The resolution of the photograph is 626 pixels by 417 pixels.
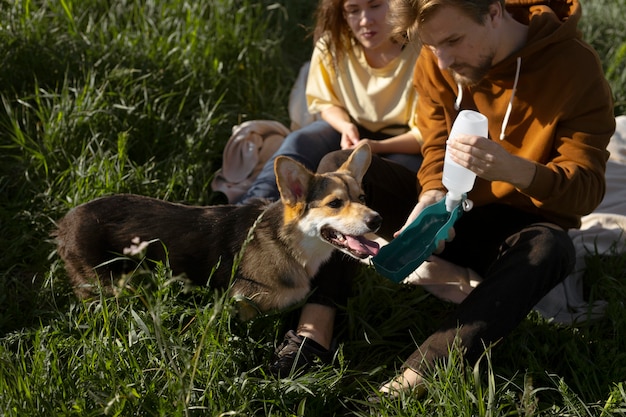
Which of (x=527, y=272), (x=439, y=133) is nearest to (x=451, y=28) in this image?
(x=439, y=133)

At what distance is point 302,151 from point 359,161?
30.9 inches

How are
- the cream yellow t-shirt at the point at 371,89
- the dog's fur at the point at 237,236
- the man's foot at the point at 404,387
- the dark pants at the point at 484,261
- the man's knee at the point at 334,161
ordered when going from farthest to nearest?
1. the cream yellow t-shirt at the point at 371,89
2. the man's knee at the point at 334,161
3. the dog's fur at the point at 237,236
4. the dark pants at the point at 484,261
5. the man's foot at the point at 404,387

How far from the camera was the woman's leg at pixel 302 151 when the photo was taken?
398cm

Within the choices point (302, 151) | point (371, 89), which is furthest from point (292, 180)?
point (371, 89)

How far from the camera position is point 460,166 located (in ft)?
9.39

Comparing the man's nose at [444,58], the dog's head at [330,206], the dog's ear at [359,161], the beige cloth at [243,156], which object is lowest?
the beige cloth at [243,156]

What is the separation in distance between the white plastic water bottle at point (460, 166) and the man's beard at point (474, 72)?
323 mm

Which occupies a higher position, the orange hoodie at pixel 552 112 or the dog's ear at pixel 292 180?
the orange hoodie at pixel 552 112

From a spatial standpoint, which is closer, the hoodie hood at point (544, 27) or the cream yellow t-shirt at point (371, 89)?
the hoodie hood at point (544, 27)

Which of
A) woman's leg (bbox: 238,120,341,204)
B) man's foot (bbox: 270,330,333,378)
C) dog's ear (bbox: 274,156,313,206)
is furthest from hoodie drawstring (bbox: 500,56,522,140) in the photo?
man's foot (bbox: 270,330,333,378)

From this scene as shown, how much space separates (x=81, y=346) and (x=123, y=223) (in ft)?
2.27

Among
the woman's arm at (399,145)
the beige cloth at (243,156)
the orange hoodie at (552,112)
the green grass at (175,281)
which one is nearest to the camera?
the green grass at (175,281)

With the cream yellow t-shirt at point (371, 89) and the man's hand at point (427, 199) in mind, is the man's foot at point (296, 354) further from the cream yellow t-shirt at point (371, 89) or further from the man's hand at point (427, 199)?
the cream yellow t-shirt at point (371, 89)

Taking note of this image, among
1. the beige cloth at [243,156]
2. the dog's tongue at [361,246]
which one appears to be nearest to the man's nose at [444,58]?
the dog's tongue at [361,246]
